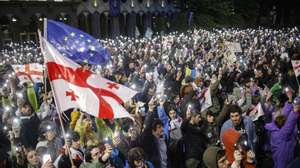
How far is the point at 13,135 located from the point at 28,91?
287 centimetres

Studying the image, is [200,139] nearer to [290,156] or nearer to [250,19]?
[290,156]

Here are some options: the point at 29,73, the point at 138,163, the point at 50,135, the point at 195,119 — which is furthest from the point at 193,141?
the point at 29,73

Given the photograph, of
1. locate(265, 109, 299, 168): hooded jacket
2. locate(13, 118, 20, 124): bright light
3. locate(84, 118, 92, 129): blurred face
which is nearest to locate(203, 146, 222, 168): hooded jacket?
locate(265, 109, 299, 168): hooded jacket

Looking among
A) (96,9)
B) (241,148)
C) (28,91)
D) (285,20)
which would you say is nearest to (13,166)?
(241,148)

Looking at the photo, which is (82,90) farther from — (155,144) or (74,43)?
(74,43)

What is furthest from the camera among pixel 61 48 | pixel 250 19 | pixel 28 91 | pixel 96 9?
pixel 250 19

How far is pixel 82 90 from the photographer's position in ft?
19.4

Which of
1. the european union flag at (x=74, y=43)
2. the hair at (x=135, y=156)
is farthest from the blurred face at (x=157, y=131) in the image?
the european union flag at (x=74, y=43)

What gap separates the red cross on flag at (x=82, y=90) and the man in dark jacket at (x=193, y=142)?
1.08 meters

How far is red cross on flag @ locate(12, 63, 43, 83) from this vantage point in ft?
38.2

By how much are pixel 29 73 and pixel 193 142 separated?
262 inches

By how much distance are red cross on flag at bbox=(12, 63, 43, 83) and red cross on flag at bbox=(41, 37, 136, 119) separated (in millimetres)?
5876

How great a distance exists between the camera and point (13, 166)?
6160 mm

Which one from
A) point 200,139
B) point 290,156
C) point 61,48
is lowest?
point 290,156
